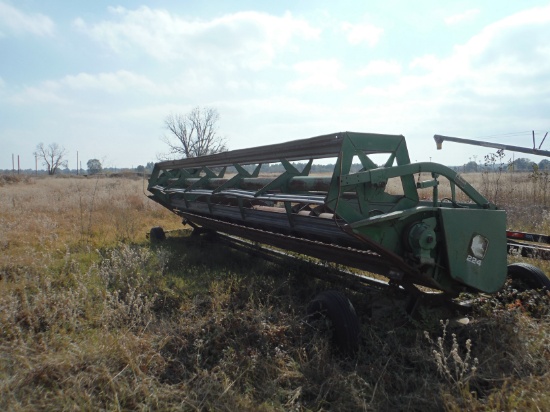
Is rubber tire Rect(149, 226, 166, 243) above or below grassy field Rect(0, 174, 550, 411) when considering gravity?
above

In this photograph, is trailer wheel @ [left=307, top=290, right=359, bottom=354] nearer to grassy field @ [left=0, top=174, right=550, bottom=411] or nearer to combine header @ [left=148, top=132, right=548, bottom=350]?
grassy field @ [left=0, top=174, right=550, bottom=411]

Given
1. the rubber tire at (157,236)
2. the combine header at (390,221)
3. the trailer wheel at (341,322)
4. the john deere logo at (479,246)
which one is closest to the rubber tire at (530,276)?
the combine header at (390,221)

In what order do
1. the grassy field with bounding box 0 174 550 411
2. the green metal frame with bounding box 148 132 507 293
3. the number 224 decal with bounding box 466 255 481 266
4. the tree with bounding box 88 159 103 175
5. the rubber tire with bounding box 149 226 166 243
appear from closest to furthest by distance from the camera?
the grassy field with bounding box 0 174 550 411 → the green metal frame with bounding box 148 132 507 293 → the number 224 decal with bounding box 466 255 481 266 → the rubber tire with bounding box 149 226 166 243 → the tree with bounding box 88 159 103 175

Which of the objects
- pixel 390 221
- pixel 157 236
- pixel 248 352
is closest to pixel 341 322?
pixel 248 352

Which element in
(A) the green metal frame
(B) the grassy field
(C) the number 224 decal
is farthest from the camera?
(C) the number 224 decal

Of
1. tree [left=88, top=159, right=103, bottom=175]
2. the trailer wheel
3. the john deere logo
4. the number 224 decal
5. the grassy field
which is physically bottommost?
the grassy field

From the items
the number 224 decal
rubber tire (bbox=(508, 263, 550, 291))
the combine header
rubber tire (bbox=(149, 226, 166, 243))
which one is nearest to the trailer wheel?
the combine header

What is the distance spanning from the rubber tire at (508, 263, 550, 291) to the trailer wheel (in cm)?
225

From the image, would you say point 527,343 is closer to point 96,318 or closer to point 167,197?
point 96,318

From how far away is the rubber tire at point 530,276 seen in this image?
4.18m

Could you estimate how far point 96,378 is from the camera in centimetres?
284

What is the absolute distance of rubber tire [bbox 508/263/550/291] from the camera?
418 cm

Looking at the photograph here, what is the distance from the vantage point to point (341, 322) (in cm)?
329

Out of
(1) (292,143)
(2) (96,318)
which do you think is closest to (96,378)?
(2) (96,318)
